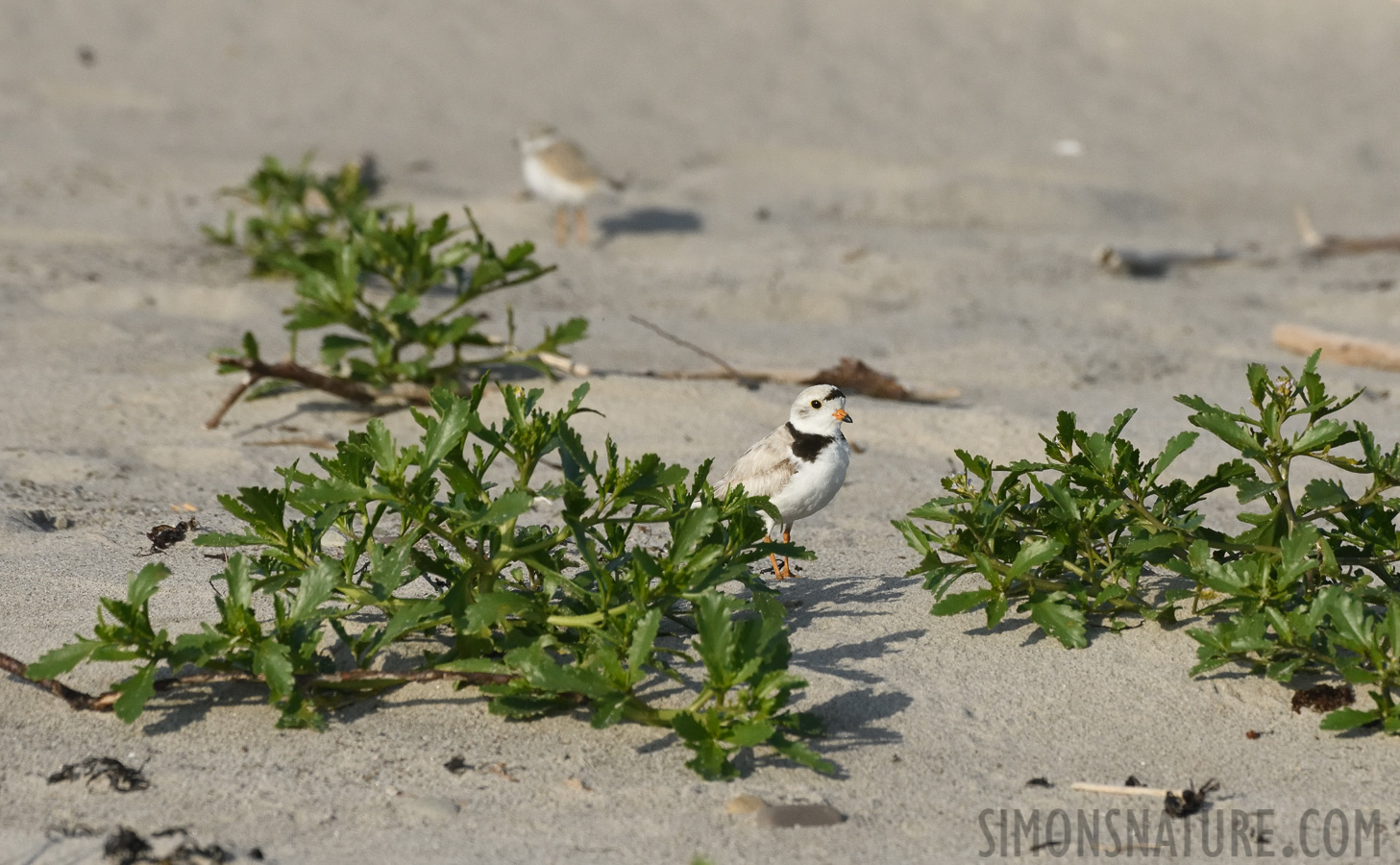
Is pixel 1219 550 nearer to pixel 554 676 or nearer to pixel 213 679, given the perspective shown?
pixel 554 676

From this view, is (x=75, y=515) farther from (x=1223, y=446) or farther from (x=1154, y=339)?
(x=1154, y=339)

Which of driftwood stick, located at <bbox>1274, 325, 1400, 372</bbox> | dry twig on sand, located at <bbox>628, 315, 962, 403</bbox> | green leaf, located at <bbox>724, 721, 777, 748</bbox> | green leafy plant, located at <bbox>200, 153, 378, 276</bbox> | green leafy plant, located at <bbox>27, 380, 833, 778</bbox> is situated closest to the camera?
green leaf, located at <bbox>724, 721, 777, 748</bbox>

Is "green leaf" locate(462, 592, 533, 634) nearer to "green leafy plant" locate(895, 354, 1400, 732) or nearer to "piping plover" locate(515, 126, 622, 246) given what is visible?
"green leafy plant" locate(895, 354, 1400, 732)

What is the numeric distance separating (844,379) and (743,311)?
203 centimetres

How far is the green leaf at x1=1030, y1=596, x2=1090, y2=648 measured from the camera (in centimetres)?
305

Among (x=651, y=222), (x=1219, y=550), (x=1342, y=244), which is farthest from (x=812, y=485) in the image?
(x=1342, y=244)

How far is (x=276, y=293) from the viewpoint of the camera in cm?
718

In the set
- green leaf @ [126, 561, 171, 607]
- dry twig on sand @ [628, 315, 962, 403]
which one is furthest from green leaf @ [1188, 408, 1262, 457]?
dry twig on sand @ [628, 315, 962, 403]

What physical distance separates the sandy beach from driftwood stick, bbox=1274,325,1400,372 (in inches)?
6.9

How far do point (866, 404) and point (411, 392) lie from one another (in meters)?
1.87

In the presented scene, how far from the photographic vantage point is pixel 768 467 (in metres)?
4.04

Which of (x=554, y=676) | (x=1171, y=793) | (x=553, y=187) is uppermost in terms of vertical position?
(x=553, y=187)

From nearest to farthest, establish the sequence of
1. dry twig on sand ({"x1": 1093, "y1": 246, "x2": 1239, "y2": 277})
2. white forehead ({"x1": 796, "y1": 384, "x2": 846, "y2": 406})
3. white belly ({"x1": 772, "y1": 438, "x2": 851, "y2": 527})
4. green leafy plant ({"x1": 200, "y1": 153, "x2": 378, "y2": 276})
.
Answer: white belly ({"x1": 772, "y1": 438, "x2": 851, "y2": 527})
white forehead ({"x1": 796, "y1": 384, "x2": 846, "y2": 406})
green leafy plant ({"x1": 200, "y1": 153, "x2": 378, "y2": 276})
dry twig on sand ({"x1": 1093, "y1": 246, "x2": 1239, "y2": 277})

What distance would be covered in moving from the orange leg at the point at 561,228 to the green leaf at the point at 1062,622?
6.55m
